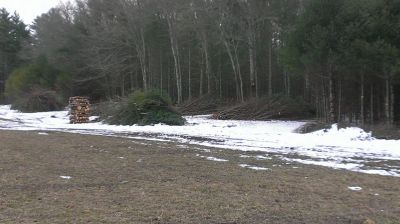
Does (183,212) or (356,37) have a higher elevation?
(356,37)

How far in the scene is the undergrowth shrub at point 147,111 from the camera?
26.8 metres

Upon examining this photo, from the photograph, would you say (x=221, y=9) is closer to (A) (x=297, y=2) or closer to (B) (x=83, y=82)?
(A) (x=297, y=2)

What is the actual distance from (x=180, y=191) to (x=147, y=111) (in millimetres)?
18550

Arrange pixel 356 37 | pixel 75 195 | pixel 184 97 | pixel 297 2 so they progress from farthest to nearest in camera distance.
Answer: pixel 184 97
pixel 297 2
pixel 356 37
pixel 75 195

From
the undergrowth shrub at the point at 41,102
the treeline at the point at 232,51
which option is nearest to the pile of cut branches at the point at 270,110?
the treeline at the point at 232,51

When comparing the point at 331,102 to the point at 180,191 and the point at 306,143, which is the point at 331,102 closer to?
the point at 306,143

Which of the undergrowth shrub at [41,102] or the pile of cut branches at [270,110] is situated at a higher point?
the undergrowth shrub at [41,102]

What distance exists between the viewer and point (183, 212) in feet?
23.7

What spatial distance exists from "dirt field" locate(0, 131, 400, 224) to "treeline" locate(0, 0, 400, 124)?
9383 millimetres

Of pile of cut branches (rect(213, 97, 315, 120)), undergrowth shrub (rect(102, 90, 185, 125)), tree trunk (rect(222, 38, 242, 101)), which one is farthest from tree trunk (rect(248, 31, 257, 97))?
undergrowth shrub (rect(102, 90, 185, 125))

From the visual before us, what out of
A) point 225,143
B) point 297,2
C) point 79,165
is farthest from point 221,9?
point 79,165

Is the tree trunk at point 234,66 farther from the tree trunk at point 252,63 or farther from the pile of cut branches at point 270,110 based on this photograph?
the pile of cut branches at point 270,110

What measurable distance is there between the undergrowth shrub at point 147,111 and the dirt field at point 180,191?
12585 mm

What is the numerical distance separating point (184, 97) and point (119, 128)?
71.1 ft
